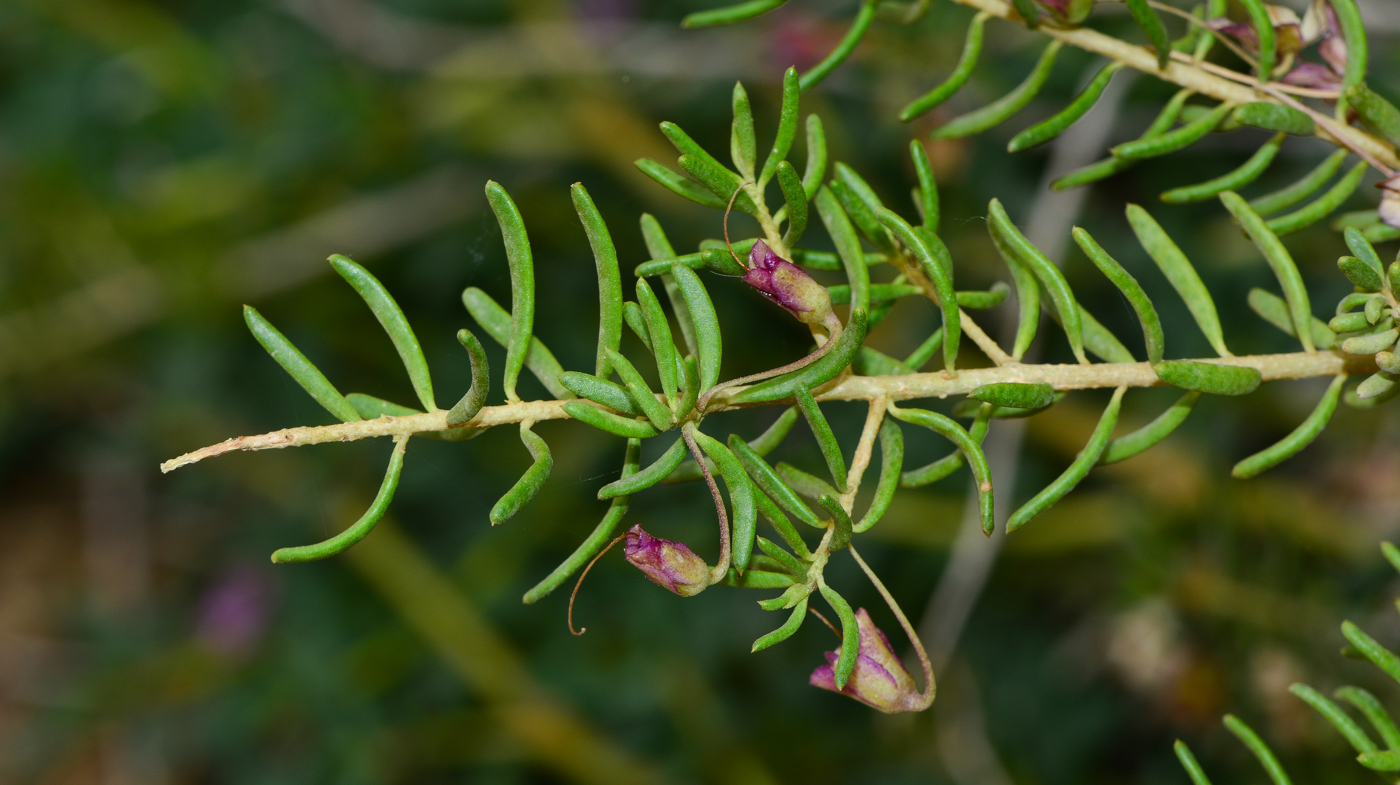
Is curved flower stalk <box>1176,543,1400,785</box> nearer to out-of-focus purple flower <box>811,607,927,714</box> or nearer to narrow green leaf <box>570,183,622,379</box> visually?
→ out-of-focus purple flower <box>811,607,927,714</box>

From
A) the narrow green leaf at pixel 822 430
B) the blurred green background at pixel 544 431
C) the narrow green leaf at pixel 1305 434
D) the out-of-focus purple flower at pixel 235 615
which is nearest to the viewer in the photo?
the narrow green leaf at pixel 822 430

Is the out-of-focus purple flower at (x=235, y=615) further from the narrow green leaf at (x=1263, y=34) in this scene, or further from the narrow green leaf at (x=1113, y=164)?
the narrow green leaf at (x=1263, y=34)

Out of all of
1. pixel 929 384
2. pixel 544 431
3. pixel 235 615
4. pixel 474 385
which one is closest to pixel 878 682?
pixel 929 384

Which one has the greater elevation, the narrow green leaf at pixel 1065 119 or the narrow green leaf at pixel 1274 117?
the narrow green leaf at pixel 1274 117

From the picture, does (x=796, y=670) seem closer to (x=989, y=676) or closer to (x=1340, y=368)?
(x=989, y=676)

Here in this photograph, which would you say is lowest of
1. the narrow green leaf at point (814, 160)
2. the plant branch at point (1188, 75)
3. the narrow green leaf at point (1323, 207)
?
the narrow green leaf at point (814, 160)

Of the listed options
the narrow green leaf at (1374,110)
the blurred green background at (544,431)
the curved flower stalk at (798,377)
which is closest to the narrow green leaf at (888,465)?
the curved flower stalk at (798,377)
